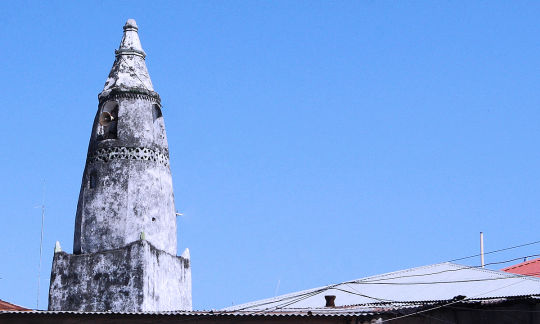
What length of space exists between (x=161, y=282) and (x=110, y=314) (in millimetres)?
11205

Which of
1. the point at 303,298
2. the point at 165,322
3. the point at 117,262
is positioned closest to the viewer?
the point at 165,322

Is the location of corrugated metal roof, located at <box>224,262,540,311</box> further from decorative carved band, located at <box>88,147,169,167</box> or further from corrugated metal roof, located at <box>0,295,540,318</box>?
decorative carved band, located at <box>88,147,169,167</box>

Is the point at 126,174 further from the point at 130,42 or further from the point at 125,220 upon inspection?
the point at 130,42

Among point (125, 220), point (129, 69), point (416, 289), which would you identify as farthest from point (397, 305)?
point (129, 69)

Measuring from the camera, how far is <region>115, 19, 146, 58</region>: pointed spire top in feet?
116

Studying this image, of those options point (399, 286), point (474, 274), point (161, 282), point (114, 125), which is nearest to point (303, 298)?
point (399, 286)

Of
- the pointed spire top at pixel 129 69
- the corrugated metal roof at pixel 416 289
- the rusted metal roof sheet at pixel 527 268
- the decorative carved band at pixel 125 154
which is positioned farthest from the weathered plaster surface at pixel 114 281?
the rusted metal roof sheet at pixel 527 268

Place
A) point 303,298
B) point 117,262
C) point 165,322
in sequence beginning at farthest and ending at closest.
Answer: point 117,262, point 303,298, point 165,322

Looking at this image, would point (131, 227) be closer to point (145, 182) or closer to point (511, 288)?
point (145, 182)

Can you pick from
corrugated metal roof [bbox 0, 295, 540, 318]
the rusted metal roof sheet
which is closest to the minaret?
corrugated metal roof [bbox 0, 295, 540, 318]

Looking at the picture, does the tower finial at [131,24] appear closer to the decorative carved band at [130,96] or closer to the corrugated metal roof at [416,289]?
the decorative carved band at [130,96]

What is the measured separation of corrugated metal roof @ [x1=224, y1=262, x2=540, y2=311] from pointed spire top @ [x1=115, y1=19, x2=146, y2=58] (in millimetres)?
11945

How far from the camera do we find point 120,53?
35500 millimetres

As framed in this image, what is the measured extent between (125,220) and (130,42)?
255 inches
